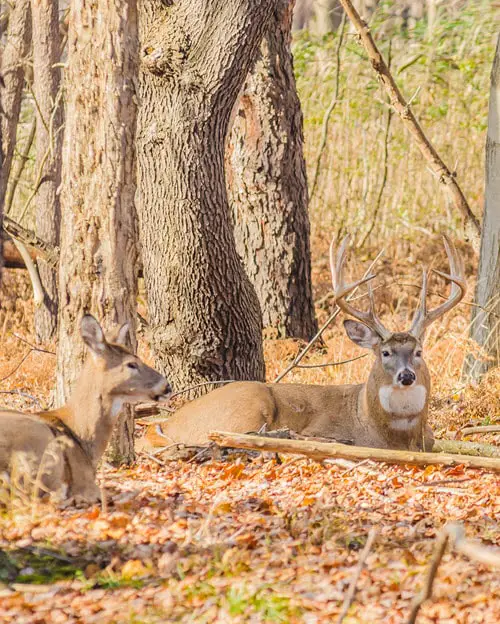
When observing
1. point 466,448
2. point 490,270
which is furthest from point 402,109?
point 466,448

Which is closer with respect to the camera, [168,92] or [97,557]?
[97,557]

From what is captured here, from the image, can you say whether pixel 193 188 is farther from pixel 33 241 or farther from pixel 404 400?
pixel 33 241

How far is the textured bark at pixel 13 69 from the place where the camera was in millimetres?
12461

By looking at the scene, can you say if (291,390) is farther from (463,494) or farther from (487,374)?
(463,494)

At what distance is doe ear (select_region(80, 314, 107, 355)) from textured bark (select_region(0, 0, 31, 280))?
22.1 feet

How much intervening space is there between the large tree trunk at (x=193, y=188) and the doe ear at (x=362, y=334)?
90 centimetres

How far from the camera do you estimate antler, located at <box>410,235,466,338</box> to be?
7867mm

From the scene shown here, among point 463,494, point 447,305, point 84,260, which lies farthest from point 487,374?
point 84,260

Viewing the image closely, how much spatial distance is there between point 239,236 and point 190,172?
9.32ft

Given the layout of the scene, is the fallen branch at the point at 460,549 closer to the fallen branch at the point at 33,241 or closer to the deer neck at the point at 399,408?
the deer neck at the point at 399,408

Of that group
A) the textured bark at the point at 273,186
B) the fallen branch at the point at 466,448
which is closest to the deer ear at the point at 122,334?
the fallen branch at the point at 466,448

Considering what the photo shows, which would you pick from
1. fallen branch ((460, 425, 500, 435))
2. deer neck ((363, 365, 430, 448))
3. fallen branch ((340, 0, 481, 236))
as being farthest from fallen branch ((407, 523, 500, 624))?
fallen branch ((340, 0, 481, 236))

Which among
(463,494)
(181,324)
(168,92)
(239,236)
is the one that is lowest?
(463,494)

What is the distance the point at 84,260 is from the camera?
626 centimetres
